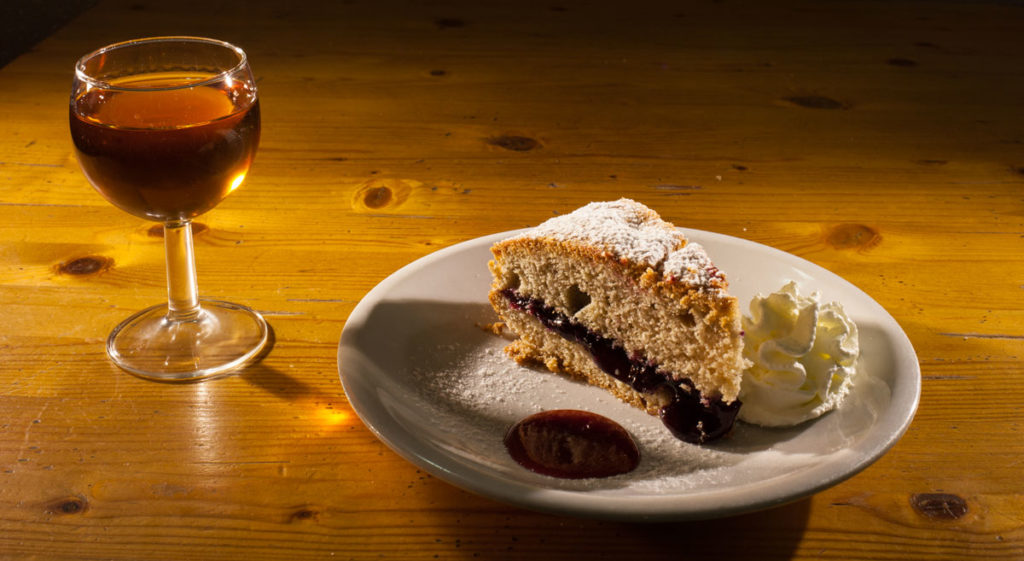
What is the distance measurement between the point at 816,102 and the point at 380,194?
1292mm

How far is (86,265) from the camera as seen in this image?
174cm

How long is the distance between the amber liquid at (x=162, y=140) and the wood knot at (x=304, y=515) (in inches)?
19.7

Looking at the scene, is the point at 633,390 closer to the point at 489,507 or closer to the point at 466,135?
the point at 489,507

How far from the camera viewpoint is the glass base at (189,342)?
142 cm

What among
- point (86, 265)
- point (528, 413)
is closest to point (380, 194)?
point (86, 265)

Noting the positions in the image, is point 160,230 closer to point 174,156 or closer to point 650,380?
point 174,156

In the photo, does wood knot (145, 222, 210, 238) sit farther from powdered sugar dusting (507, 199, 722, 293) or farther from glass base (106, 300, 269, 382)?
powdered sugar dusting (507, 199, 722, 293)

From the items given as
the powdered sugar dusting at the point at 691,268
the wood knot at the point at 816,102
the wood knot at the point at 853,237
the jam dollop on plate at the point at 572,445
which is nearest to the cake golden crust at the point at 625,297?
the powdered sugar dusting at the point at 691,268

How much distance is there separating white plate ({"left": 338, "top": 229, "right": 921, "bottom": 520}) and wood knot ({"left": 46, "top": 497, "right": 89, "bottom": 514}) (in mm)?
349

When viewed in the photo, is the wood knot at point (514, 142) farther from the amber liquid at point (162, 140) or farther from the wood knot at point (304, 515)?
the wood knot at point (304, 515)

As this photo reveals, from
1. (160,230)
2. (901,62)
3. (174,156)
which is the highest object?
(174,156)

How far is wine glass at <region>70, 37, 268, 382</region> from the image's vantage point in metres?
1.29

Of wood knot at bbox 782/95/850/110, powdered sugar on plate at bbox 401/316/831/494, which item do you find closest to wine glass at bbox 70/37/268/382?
powdered sugar on plate at bbox 401/316/831/494

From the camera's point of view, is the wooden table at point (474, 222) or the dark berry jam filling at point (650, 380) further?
the dark berry jam filling at point (650, 380)
